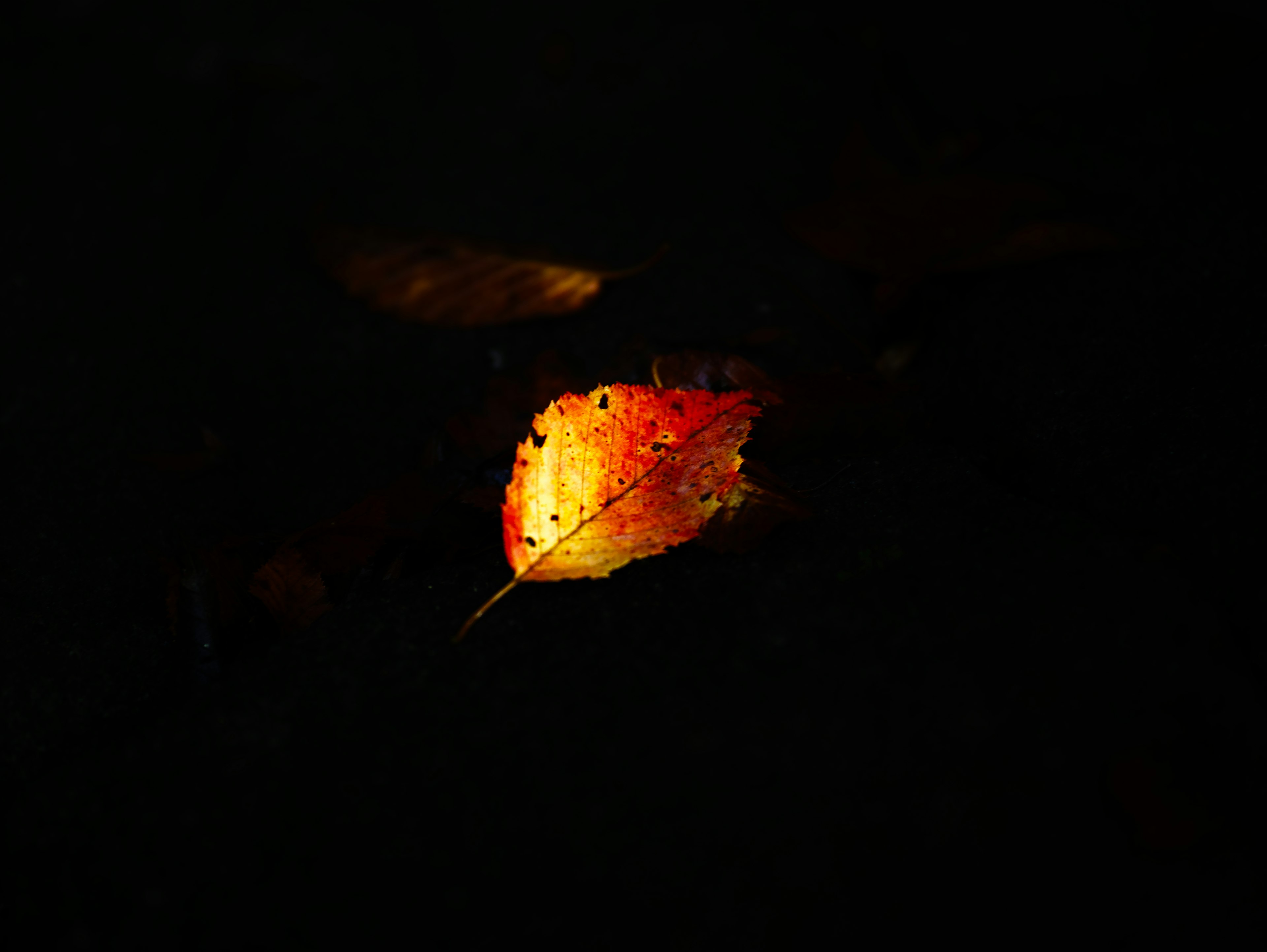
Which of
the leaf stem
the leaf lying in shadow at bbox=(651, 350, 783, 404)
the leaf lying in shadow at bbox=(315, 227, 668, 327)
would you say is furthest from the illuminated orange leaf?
the leaf lying in shadow at bbox=(315, 227, 668, 327)

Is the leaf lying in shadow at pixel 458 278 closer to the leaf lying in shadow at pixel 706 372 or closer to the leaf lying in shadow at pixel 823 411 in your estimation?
the leaf lying in shadow at pixel 706 372

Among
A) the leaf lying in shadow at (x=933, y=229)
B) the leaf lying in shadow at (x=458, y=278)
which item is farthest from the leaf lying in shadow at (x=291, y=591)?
the leaf lying in shadow at (x=933, y=229)

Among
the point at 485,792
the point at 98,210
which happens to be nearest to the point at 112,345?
the point at 98,210

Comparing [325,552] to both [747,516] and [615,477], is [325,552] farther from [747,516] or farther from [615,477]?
[747,516]

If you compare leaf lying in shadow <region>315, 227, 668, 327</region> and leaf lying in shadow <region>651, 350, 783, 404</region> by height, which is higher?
leaf lying in shadow <region>315, 227, 668, 327</region>

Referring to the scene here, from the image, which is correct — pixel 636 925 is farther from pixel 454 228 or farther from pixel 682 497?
pixel 454 228

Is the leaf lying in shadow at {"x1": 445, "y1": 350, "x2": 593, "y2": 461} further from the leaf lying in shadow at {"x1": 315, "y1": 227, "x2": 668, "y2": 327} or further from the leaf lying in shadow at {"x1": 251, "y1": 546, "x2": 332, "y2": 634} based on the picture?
the leaf lying in shadow at {"x1": 251, "y1": 546, "x2": 332, "y2": 634}
